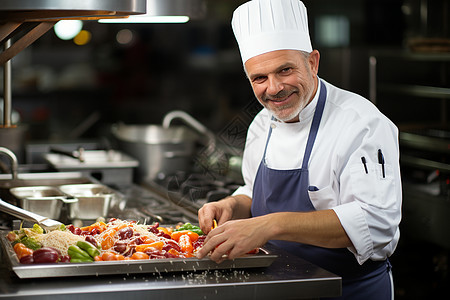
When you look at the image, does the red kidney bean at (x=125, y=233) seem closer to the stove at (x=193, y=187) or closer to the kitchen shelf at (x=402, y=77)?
the stove at (x=193, y=187)

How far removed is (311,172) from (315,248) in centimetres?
28

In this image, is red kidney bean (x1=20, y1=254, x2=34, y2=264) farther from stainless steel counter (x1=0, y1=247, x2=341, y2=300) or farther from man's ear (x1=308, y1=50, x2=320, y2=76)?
man's ear (x1=308, y1=50, x2=320, y2=76)

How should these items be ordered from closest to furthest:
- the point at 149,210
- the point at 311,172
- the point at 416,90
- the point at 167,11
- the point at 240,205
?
the point at 311,172 < the point at 240,205 < the point at 167,11 < the point at 149,210 < the point at 416,90

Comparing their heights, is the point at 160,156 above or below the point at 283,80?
below

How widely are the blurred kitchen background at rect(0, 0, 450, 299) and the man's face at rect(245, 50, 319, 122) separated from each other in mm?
770

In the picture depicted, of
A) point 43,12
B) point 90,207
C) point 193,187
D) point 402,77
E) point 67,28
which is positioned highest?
point 43,12

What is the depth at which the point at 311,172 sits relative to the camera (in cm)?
251

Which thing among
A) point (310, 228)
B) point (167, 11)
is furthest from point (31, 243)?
point (167, 11)

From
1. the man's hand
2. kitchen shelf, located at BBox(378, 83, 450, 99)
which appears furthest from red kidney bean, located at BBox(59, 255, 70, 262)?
kitchen shelf, located at BBox(378, 83, 450, 99)

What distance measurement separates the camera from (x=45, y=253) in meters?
2.01

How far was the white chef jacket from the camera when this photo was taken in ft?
7.42

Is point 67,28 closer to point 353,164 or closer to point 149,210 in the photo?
point 149,210

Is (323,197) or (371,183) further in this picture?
(323,197)

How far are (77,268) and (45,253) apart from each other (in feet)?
0.37
